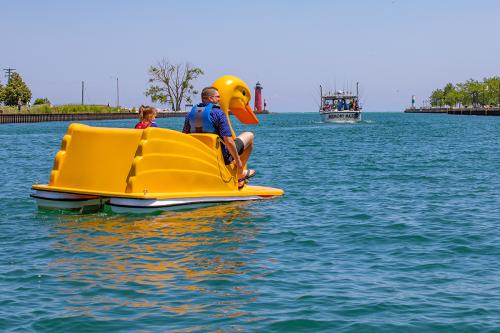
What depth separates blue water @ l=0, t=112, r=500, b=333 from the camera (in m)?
6.57

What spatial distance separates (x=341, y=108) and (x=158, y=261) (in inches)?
3329

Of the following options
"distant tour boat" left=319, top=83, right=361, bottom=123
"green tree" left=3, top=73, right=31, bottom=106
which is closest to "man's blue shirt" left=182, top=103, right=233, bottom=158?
"distant tour boat" left=319, top=83, right=361, bottom=123

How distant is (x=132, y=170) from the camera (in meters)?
11.3

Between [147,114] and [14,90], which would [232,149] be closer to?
[147,114]

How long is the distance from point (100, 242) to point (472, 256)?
14.2 feet

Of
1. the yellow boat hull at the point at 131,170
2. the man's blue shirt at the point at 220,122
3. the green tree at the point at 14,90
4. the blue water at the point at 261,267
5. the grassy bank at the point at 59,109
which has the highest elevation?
the green tree at the point at 14,90

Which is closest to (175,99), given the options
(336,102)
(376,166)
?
(336,102)

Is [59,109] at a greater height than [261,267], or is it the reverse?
[59,109]

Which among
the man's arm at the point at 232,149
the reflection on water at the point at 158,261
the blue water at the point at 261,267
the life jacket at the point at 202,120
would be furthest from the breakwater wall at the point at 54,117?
the reflection on water at the point at 158,261

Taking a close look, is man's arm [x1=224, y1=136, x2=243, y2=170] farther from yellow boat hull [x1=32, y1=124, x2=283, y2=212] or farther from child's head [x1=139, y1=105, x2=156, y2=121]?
child's head [x1=139, y1=105, x2=156, y2=121]

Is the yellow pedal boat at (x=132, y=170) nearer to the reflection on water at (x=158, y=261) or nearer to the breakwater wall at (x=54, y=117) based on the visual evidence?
the reflection on water at (x=158, y=261)

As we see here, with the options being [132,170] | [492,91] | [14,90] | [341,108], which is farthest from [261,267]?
[492,91]

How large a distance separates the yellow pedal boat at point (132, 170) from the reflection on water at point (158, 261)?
288mm

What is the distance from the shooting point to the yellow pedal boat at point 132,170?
11.4m
